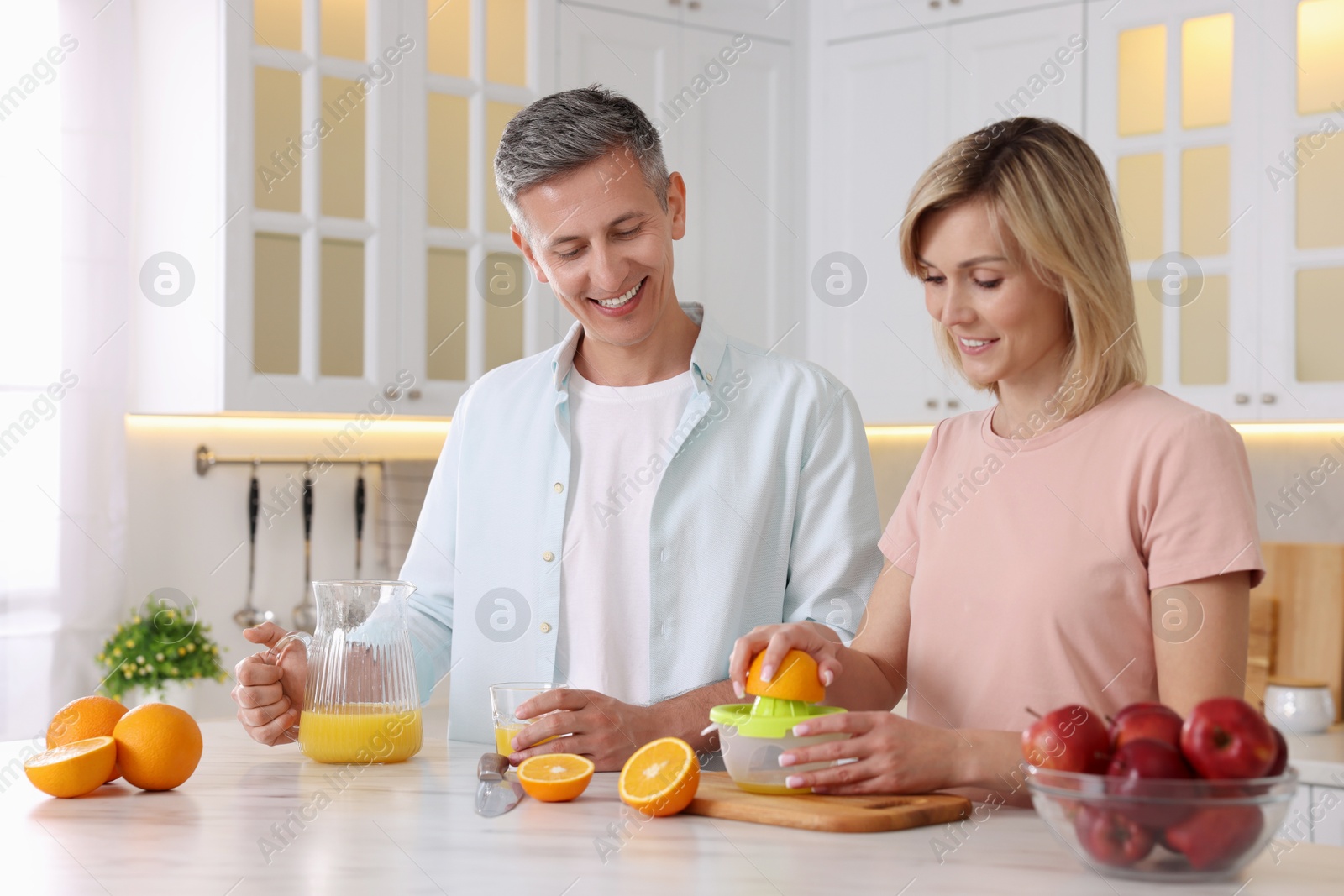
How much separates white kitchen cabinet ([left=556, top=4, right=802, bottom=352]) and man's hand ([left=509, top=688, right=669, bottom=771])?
2002 millimetres

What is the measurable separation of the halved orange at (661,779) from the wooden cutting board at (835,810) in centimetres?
3

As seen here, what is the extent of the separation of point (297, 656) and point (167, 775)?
0.78 feet

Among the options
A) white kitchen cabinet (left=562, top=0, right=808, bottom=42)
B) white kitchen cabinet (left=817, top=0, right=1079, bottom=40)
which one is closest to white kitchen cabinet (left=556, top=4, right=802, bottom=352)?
white kitchen cabinet (left=562, top=0, right=808, bottom=42)

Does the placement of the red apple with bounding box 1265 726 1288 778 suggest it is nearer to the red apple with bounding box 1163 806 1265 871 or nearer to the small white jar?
the red apple with bounding box 1163 806 1265 871

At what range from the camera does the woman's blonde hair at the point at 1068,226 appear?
4.04ft

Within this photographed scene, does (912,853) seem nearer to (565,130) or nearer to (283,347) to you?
(565,130)

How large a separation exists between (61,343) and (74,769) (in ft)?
6.03

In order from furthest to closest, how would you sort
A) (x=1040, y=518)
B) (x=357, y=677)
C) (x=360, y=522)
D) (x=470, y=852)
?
(x=360, y=522)
(x=357, y=677)
(x=1040, y=518)
(x=470, y=852)

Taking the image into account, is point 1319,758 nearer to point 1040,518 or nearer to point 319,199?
point 1040,518

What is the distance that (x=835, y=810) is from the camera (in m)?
1.11

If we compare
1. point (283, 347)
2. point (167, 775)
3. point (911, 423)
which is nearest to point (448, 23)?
point (283, 347)

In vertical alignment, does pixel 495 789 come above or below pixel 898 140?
below

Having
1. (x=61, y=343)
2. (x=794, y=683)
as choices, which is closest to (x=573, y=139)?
(x=794, y=683)

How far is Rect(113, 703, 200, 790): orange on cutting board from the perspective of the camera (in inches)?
49.3
